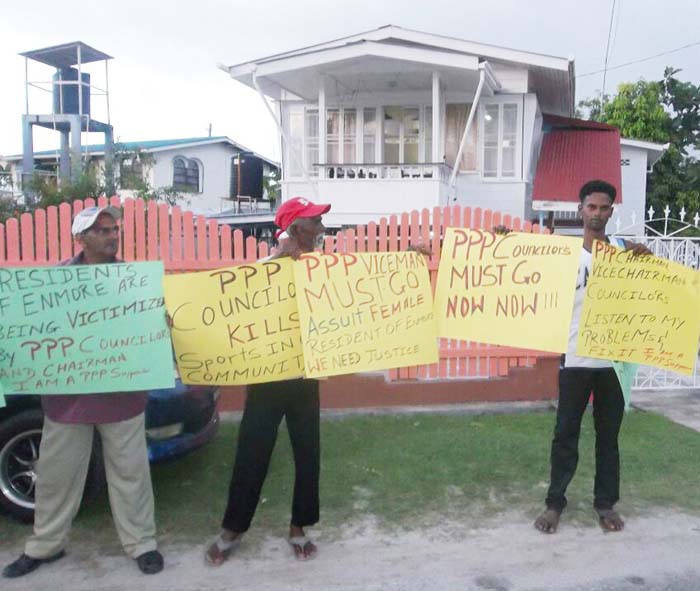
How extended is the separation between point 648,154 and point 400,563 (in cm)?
1922

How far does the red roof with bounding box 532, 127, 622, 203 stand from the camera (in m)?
14.8

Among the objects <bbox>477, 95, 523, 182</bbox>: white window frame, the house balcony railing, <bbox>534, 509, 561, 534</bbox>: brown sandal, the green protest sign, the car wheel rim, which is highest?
<bbox>477, 95, 523, 182</bbox>: white window frame

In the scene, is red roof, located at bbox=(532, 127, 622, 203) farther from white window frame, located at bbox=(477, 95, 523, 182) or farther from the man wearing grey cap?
the man wearing grey cap

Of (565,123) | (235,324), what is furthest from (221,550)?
(565,123)

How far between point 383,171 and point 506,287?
10.6m

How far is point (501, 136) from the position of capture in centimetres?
1473

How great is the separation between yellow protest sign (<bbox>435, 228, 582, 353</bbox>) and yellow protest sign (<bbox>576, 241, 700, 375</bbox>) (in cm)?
16

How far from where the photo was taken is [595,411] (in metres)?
4.17

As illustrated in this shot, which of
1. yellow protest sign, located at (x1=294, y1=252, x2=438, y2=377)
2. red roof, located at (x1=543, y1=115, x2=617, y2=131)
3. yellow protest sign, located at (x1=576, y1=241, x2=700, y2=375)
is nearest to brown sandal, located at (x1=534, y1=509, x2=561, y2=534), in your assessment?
yellow protest sign, located at (x1=576, y1=241, x2=700, y2=375)

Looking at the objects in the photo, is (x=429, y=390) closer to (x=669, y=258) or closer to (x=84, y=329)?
(x=669, y=258)

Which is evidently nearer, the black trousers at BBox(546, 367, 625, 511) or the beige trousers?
the beige trousers

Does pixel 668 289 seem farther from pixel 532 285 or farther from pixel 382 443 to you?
pixel 382 443

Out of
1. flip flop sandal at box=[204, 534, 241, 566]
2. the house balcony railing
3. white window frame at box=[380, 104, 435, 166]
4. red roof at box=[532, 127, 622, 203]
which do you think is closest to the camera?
flip flop sandal at box=[204, 534, 241, 566]

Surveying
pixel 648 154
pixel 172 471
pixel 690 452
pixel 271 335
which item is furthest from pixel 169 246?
pixel 648 154
